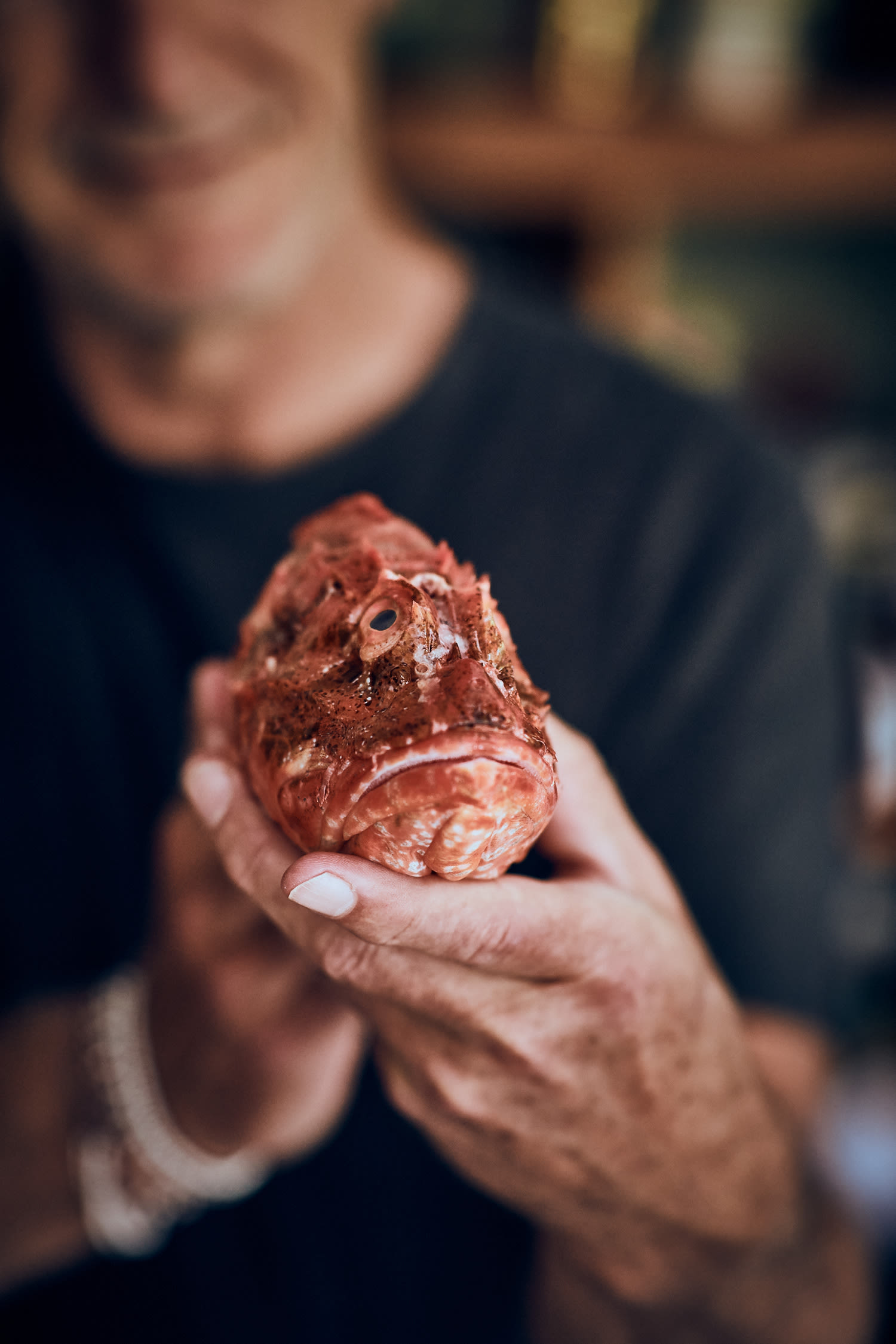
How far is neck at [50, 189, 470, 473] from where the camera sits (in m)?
1.02

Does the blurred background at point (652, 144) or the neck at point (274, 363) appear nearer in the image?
the neck at point (274, 363)

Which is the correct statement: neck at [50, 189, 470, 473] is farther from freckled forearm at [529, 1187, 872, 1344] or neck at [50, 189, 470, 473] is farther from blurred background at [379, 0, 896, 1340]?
freckled forearm at [529, 1187, 872, 1344]

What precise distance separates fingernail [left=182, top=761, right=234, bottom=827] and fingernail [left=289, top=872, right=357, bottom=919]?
0.09m

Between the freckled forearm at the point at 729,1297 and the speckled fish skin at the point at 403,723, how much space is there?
36cm

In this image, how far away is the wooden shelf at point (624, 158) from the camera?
4.27 ft

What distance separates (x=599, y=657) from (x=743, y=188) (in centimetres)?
103

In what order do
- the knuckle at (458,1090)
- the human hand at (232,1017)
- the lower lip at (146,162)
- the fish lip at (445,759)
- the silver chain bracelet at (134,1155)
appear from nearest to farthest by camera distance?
the fish lip at (445,759), the knuckle at (458,1090), the human hand at (232,1017), the silver chain bracelet at (134,1155), the lower lip at (146,162)

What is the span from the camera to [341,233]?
1139mm

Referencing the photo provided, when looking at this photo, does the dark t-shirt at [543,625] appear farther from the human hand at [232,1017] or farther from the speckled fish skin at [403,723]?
the speckled fish skin at [403,723]

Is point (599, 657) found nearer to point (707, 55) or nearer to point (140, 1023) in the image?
point (140, 1023)

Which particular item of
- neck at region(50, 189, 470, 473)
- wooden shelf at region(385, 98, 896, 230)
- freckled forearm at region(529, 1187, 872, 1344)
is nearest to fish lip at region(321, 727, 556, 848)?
freckled forearm at region(529, 1187, 872, 1344)

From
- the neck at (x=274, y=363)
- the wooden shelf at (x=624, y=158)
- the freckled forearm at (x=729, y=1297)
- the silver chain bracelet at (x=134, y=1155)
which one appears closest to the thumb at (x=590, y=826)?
the freckled forearm at (x=729, y=1297)

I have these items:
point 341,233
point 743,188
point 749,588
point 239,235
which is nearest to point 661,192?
point 743,188

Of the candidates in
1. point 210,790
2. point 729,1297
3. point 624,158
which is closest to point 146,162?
point 624,158
